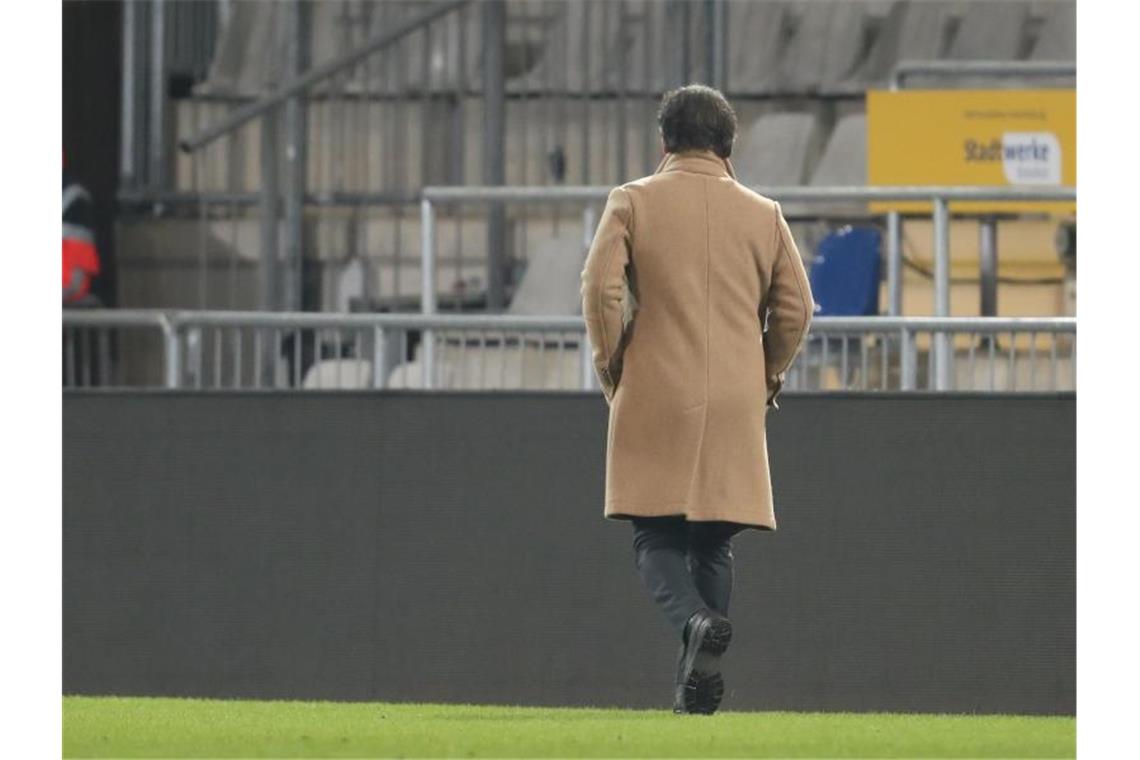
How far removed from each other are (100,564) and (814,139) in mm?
6308

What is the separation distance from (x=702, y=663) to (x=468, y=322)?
122 inches

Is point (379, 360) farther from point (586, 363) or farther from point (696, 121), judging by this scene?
point (696, 121)

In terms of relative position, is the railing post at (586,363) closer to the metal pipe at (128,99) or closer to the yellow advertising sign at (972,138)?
the yellow advertising sign at (972,138)

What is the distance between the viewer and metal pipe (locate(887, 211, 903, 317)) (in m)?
9.80

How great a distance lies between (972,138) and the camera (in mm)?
11891

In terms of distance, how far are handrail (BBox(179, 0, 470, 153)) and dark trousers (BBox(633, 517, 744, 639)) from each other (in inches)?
285

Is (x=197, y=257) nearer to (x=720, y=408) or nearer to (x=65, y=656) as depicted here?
(x=65, y=656)

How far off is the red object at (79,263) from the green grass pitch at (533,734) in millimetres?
5928

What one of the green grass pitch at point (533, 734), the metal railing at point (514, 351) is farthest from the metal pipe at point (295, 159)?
the green grass pitch at point (533, 734)

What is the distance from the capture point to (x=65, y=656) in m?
9.20

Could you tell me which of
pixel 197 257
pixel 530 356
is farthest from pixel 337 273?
pixel 530 356

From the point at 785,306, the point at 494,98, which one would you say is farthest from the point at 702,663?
the point at 494,98

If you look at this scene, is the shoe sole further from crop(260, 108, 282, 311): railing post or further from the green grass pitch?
crop(260, 108, 282, 311): railing post

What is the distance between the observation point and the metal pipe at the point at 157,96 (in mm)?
14641
